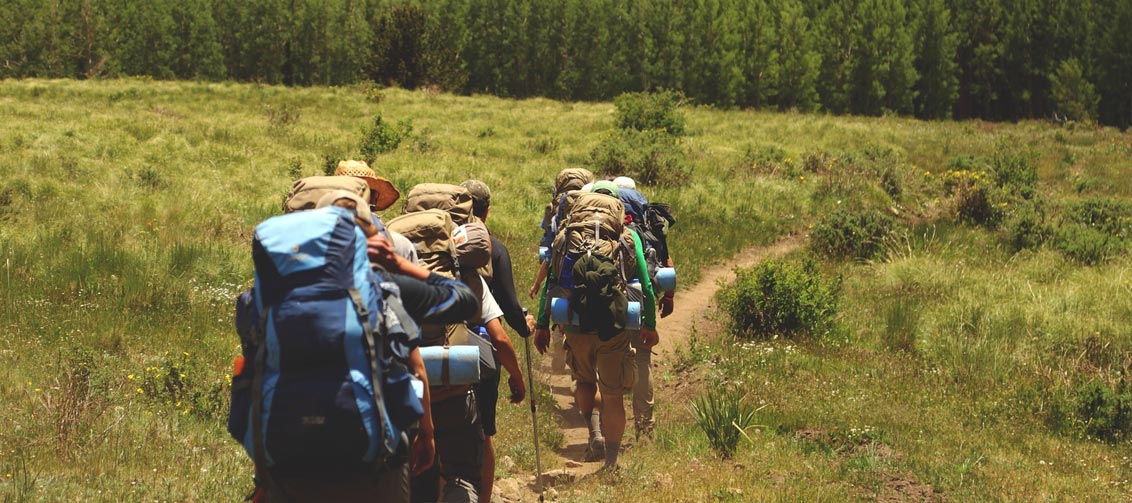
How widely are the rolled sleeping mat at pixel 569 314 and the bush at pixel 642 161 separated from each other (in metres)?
14.5

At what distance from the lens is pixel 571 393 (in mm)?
9344

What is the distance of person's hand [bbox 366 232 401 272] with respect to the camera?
3.35m

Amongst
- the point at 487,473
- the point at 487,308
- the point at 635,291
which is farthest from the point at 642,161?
the point at 487,308

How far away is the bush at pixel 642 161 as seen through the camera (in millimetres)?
20672

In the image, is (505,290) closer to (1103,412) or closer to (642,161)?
(1103,412)

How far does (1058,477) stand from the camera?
7.12 m

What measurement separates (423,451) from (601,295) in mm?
2295

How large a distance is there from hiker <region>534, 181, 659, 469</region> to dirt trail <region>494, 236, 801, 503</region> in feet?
1.67

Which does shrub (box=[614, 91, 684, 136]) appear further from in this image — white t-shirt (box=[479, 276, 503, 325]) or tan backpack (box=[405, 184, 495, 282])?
white t-shirt (box=[479, 276, 503, 325])

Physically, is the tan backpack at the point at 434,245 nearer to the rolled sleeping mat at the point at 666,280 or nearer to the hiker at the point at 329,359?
the hiker at the point at 329,359

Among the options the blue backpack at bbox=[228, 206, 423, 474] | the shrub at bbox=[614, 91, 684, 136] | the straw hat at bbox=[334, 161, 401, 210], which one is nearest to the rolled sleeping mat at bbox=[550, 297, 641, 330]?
the straw hat at bbox=[334, 161, 401, 210]

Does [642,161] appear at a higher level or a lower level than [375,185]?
lower

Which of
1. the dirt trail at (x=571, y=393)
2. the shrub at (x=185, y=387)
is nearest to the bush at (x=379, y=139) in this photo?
the dirt trail at (x=571, y=393)

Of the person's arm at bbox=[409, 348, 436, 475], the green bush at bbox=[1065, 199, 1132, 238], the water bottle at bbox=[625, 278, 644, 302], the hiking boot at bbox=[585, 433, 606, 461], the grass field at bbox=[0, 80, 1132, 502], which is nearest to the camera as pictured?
the person's arm at bbox=[409, 348, 436, 475]
